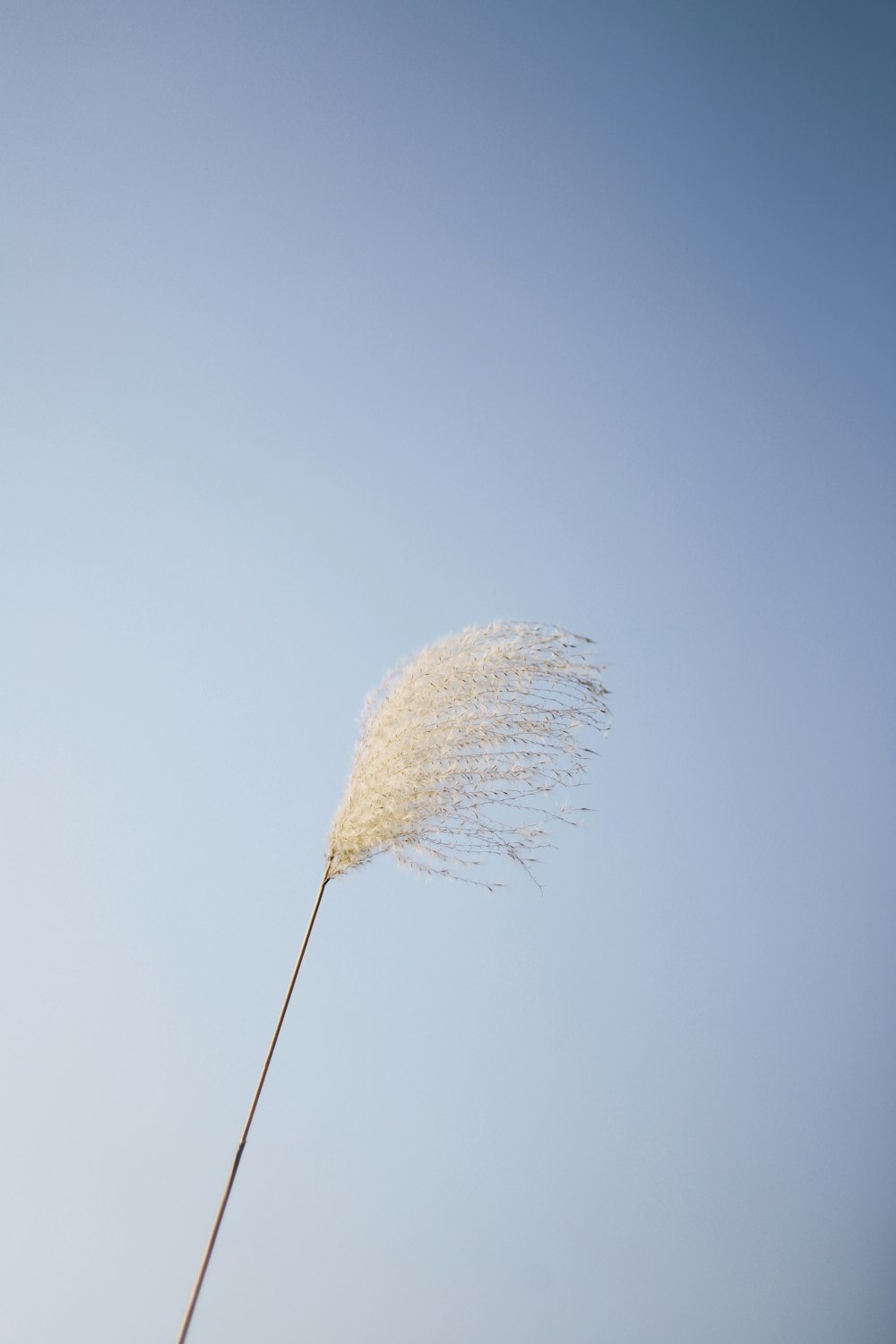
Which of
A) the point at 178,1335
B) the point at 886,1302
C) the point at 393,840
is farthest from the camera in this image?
the point at 886,1302

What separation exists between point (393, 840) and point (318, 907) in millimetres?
269

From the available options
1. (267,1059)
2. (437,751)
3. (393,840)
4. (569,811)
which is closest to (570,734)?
(569,811)

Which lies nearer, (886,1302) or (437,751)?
(437,751)

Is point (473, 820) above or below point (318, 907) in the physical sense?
above

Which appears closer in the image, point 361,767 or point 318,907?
point 318,907

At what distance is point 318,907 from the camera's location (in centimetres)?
212

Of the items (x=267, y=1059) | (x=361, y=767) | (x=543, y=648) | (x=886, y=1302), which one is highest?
(x=543, y=648)

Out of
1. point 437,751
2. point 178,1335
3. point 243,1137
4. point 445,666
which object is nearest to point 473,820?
point 437,751

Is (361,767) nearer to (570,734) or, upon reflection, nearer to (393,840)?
(393,840)

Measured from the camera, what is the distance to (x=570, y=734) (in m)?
2.35

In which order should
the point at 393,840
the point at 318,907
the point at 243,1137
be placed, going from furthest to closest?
the point at 393,840 < the point at 318,907 < the point at 243,1137

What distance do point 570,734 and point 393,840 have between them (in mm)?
532

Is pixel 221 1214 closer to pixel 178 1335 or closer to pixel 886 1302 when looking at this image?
pixel 178 1335

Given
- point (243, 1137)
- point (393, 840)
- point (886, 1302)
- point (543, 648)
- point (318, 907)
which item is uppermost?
point (543, 648)
